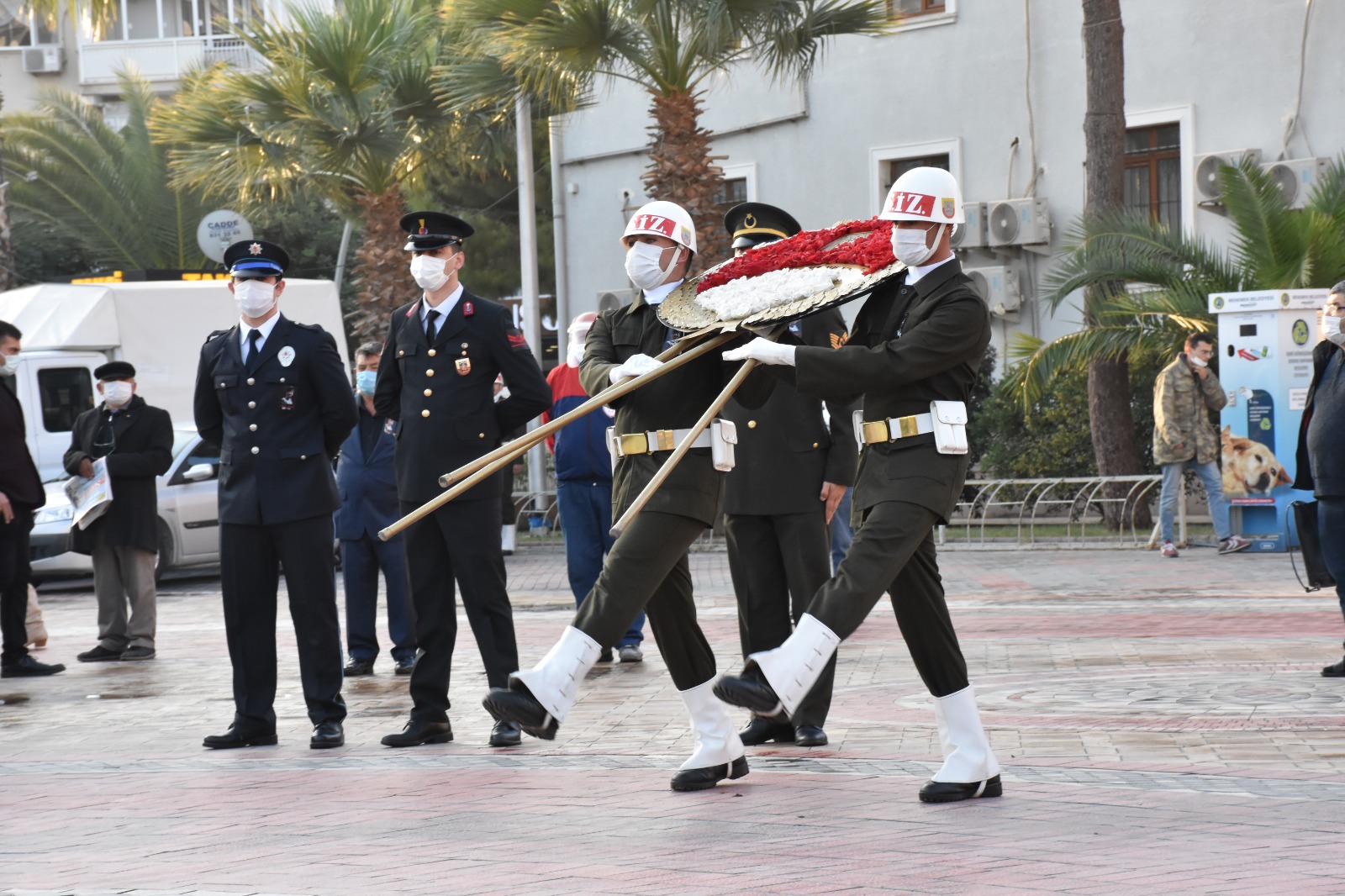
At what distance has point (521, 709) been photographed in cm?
548

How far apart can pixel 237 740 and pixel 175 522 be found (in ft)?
31.3

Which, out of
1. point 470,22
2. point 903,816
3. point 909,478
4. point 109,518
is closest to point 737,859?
point 903,816

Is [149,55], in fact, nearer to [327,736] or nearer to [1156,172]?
[1156,172]

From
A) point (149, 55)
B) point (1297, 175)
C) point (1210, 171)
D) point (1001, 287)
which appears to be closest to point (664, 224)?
point (1297, 175)

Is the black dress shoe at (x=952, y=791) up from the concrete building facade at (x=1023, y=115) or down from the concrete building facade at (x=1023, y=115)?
down

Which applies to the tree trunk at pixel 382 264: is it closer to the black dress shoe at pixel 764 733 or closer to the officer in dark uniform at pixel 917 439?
the black dress shoe at pixel 764 733

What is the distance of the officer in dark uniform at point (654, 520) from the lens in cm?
561

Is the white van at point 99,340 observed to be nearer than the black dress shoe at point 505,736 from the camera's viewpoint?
No

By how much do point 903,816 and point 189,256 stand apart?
105 feet

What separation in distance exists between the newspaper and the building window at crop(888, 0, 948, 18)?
50.3ft

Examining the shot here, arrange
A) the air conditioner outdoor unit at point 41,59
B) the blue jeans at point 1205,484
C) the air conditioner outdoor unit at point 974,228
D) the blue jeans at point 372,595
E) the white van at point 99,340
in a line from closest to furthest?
the blue jeans at point 372,595
the blue jeans at point 1205,484
the white van at point 99,340
the air conditioner outdoor unit at point 974,228
the air conditioner outdoor unit at point 41,59

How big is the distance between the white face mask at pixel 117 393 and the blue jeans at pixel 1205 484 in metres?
9.10

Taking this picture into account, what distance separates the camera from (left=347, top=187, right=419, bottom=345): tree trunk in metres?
24.0

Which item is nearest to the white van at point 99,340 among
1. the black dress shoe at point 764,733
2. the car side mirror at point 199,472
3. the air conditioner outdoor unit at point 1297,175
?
the car side mirror at point 199,472
